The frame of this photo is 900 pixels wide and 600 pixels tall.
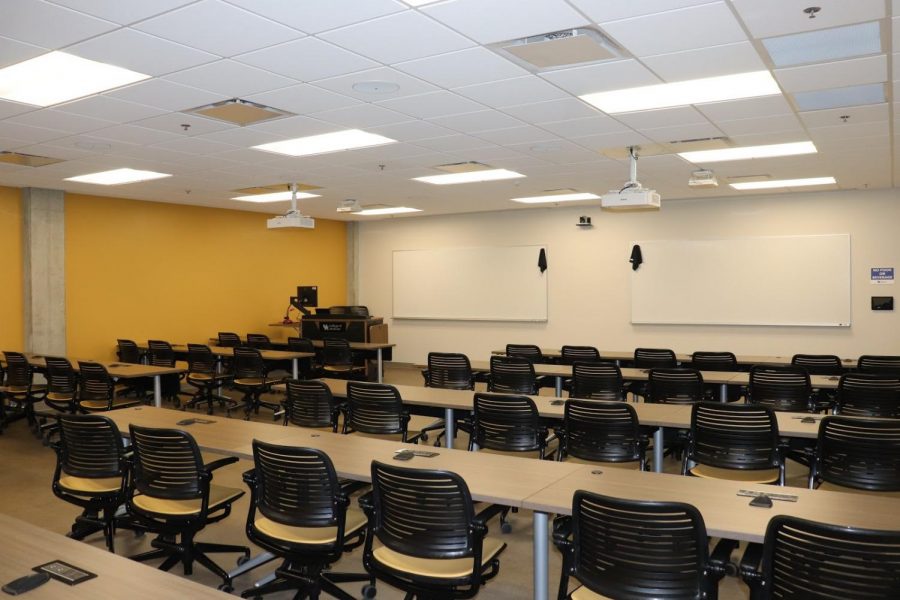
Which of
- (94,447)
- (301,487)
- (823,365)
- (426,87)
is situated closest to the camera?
(301,487)

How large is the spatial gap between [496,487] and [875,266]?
32.1ft

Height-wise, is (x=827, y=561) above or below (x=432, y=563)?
above

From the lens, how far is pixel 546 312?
13289 millimetres

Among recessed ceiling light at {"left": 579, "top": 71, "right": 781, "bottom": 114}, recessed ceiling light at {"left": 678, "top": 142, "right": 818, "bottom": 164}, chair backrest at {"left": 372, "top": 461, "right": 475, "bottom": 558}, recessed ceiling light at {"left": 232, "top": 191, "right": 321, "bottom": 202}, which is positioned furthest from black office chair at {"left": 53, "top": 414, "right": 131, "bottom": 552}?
recessed ceiling light at {"left": 232, "top": 191, "right": 321, "bottom": 202}

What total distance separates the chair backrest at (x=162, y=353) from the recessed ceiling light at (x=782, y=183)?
848 cm

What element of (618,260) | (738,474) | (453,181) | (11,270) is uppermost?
(453,181)

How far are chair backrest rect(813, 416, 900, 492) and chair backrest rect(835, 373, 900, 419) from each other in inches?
85.5

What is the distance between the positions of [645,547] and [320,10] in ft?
9.75

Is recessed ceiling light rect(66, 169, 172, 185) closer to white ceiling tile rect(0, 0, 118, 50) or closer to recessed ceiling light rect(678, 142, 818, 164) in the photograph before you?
white ceiling tile rect(0, 0, 118, 50)

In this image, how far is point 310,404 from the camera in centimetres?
603

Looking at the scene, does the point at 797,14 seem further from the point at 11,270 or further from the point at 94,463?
the point at 11,270

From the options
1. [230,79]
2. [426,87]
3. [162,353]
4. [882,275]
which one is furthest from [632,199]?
[162,353]

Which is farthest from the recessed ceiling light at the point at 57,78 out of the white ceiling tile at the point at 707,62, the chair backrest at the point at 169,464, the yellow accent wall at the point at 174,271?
the yellow accent wall at the point at 174,271

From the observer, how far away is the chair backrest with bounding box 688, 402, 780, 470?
4539 mm
